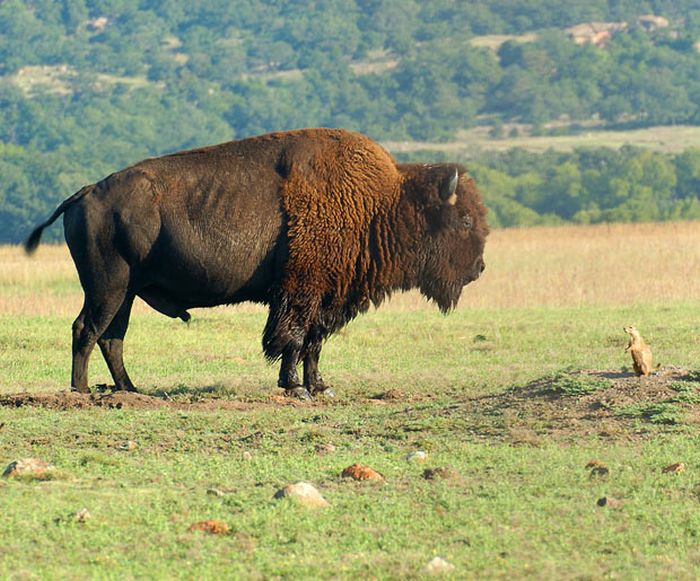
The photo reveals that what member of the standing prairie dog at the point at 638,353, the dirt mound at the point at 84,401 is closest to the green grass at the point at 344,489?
the dirt mound at the point at 84,401

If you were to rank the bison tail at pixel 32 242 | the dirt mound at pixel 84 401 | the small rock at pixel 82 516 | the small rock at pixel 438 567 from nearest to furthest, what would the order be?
the small rock at pixel 438 567 → the small rock at pixel 82 516 → the dirt mound at pixel 84 401 → the bison tail at pixel 32 242

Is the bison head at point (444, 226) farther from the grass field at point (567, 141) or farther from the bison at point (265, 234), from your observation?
the grass field at point (567, 141)

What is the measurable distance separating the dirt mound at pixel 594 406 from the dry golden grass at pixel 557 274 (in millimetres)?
8725

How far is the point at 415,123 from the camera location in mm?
97688

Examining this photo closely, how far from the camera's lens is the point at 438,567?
5406mm

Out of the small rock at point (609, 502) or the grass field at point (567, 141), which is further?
the grass field at point (567, 141)

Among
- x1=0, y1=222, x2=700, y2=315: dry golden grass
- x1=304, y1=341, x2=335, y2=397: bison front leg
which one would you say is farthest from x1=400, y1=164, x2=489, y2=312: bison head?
x1=0, y1=222, x2=700, y2=315: dry golden grass

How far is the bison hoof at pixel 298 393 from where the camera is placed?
10242 millimetres

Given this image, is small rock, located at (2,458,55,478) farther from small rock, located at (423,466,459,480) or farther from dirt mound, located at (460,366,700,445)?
dirt mound, located at (460,366,700,445)

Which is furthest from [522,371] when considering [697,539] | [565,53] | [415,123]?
[565,53]

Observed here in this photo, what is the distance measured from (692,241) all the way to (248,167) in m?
15.3

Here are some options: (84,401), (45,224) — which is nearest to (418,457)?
(84,401)

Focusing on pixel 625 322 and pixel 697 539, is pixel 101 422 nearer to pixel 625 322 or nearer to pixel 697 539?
pixel 697 539

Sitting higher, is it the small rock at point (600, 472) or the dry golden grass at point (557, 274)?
the small rock at point (600, 472)
